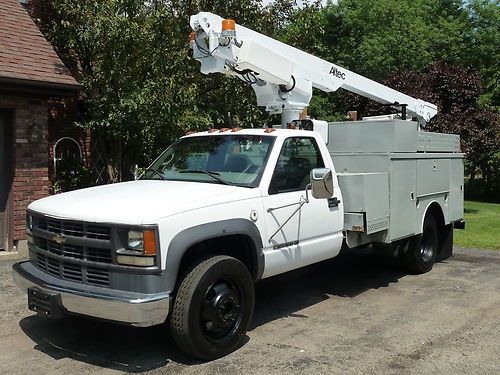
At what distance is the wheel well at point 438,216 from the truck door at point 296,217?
103 inches

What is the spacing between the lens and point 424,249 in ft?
26.9

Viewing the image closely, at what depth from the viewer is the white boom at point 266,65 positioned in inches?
238

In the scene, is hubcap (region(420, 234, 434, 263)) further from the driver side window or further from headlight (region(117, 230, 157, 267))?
headlight (region(117, 230, 157, 267))

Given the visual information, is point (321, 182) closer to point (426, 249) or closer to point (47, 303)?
point (47, 303)

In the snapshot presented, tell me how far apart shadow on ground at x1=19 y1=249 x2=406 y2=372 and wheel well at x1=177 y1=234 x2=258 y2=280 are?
0.78 metres

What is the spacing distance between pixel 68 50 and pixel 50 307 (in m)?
7.58

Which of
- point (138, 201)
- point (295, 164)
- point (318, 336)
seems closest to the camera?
point (138, 201)

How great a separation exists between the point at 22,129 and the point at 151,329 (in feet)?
16.5

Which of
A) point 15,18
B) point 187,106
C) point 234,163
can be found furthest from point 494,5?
point 234,163

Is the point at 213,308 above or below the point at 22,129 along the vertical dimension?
below

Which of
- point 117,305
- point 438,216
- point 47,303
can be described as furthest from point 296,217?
point 438,216

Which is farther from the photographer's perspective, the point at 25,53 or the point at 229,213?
the point at 25,53

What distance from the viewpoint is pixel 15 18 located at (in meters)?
9.86

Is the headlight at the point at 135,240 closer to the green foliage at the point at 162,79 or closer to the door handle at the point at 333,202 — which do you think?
the door handle at the point at 333,202
